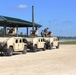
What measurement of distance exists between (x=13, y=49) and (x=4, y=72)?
13840 millimetres

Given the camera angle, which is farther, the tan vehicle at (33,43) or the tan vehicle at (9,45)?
the tan vehicle at (33,43)

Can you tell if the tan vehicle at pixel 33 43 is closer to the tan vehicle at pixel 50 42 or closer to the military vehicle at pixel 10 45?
the military vehicle at pixel 10 45

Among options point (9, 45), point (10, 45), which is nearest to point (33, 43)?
point (10, 45)

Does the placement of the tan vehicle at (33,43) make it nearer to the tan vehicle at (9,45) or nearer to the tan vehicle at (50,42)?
the tan vehicle at (9,45)

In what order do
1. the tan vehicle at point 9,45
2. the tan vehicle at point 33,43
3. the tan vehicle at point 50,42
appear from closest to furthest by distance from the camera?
the tan vehicle at point 9,45 → the tan vehicle at point 33,43 → the tan vehicle at point 50,42

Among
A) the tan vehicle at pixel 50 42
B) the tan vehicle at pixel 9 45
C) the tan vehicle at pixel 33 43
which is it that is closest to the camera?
the tan vehicle at pixel 9 45

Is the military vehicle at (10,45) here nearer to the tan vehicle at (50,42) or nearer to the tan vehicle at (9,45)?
the tan vehicle at (9,45)

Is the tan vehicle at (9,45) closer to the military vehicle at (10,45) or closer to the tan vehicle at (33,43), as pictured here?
the military vehicle at (10,45)

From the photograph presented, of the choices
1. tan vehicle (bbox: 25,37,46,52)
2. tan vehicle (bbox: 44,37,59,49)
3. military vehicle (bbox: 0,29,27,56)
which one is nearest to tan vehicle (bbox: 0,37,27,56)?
military vehicle (bbox: 0,29,27,56)

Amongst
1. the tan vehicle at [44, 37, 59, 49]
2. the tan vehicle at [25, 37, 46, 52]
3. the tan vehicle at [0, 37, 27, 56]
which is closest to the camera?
the tan vehicle at [0, 37, 27, 56]

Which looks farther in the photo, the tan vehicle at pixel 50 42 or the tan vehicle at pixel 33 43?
the tan vehicle at pixel 50 42

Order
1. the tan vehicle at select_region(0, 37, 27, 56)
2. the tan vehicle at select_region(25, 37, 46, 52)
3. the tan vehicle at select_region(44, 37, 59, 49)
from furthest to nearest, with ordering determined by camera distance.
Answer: the tan vehicle at select_region(44, 37, 59, 49) < the tan vehicle at select_region(25, 37, 46, 52) < the tan vehicle at select_region(0, 37, 27, 56)

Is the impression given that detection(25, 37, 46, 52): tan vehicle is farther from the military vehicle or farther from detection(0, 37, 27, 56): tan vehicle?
detection(0, 37, 27, 56): tan vehicle

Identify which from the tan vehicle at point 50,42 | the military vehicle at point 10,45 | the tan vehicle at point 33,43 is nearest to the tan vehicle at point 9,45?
the military vehicle at point 10,45
